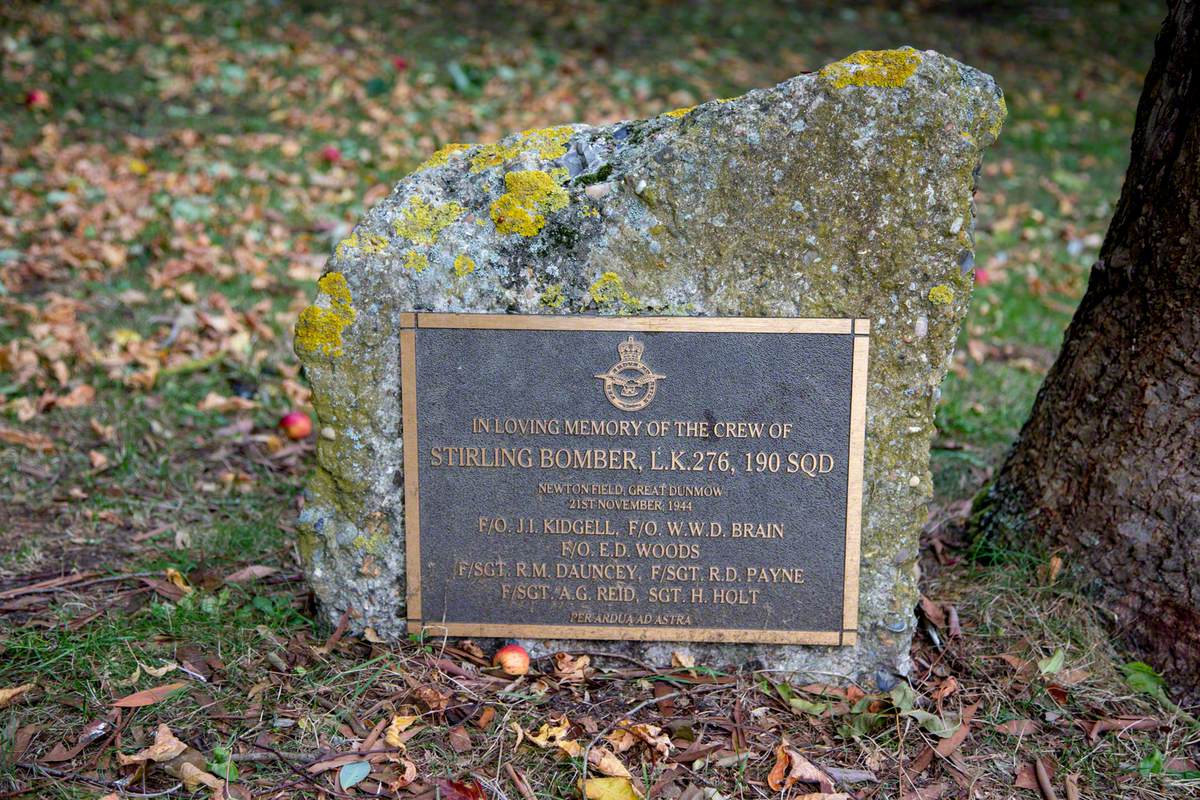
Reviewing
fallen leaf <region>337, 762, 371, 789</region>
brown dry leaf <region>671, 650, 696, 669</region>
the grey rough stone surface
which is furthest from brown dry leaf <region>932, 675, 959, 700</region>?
fallen leaf <region>337, 762, 371, 789</region>

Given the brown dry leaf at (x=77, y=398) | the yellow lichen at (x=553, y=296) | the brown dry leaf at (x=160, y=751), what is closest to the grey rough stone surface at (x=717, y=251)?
the yellow lichen at (x=553, y=296)

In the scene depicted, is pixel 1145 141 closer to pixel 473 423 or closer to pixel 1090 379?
pixel 1090 379

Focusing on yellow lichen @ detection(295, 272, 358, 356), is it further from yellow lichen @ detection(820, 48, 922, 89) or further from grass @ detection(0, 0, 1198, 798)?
yellow lichen @ detection(820, 48, 922, 89)

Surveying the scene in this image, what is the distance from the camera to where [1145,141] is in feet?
9.89

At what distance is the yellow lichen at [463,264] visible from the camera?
2.79 m

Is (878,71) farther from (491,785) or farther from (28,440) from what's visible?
(28,440)

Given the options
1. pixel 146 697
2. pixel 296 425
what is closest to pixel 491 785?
pixel 146 697

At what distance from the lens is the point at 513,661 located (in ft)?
9.68

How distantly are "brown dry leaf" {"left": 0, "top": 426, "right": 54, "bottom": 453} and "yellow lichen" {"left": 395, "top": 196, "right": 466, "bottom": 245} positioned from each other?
2262 mm

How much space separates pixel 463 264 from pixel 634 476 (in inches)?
30.5

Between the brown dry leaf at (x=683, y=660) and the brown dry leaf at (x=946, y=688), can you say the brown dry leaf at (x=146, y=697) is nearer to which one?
the brown dry leaf at (x=683, y=660)

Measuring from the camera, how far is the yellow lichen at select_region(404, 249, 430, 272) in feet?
9.13

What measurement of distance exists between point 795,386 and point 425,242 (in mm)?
1103

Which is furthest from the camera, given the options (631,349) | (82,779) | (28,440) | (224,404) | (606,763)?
(224,404)
